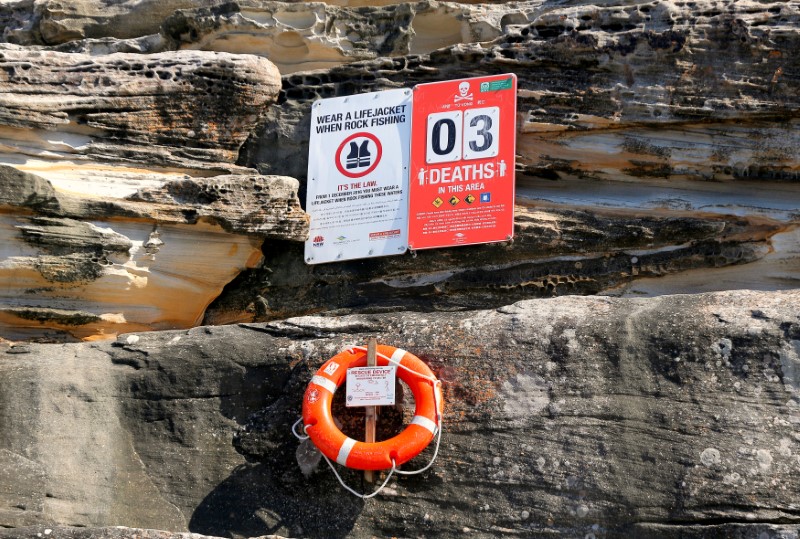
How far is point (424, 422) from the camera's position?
6.09 meters

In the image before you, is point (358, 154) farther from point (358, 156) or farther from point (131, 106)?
point (131, 106)

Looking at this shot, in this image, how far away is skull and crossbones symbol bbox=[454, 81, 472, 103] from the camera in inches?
304

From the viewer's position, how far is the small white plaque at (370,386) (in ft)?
20.3

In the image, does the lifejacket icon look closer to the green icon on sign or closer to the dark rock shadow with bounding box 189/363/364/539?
the green icon on sign

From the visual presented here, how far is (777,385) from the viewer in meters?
5.89

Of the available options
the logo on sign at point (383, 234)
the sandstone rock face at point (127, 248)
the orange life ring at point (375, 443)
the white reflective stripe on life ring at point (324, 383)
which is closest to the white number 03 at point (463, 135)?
the logo on sign at point (383, 234)

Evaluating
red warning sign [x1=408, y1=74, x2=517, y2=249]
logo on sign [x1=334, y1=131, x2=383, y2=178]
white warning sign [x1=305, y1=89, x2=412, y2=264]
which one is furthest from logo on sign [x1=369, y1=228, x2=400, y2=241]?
logo on sign [x1=334, y1=131, x2=383, y2=178]

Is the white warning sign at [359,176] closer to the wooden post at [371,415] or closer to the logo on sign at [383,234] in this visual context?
the logo on sign at [383,234]

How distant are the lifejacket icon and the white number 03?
46 centimetres

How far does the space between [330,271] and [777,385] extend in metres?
3.16

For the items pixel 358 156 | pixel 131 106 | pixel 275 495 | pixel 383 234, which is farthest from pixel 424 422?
pixel 131 106

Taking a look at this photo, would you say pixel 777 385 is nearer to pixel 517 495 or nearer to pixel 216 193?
pixel 517 495

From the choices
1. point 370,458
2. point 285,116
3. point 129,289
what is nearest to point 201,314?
point 129,289

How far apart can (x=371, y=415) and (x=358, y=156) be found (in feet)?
7.63
